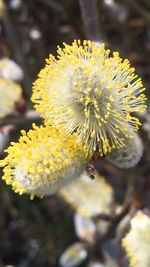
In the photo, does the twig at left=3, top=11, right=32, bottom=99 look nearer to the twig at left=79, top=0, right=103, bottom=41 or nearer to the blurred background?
the blurred background

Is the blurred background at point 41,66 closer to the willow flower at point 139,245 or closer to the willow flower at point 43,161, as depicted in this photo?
the willow flower at point 139,245

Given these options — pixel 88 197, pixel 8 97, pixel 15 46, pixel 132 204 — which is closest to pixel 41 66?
pixel 15 46

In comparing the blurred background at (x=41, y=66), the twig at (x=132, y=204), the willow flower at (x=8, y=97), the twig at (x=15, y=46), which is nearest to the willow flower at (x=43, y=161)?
the twig at (x=132, y=204)

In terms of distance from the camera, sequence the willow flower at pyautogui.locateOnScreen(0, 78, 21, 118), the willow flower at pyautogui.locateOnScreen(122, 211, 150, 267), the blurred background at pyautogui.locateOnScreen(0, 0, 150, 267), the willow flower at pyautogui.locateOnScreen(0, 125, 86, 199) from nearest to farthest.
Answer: the willow flower at pyautogui.locateOnScreen(0, 125, 86, 199) → the willow flower at pyautogui.locateOnScreen(122, 211, 150, 267) → the willow flower at pyautogui.locateOnScreen(0, 78, 21, 118) → the blurred background at pyautogui.locateOnScreen(0, 0, 150, 267)

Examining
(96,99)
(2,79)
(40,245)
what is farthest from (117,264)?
(96,99)

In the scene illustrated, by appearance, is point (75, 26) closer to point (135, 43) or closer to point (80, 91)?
point (135, 43)

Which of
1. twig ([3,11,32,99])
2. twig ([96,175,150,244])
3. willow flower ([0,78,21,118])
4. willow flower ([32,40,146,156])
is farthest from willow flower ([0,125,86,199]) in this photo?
twig ([3,11,32,99])
